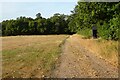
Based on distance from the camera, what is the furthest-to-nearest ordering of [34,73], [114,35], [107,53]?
[114,35] → [107,53] → [34,73]

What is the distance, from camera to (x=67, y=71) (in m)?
16.9

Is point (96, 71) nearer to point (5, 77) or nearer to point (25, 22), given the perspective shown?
point (5, 77)

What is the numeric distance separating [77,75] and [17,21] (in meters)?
147

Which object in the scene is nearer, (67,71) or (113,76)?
(113,76)

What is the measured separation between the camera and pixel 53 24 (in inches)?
5896

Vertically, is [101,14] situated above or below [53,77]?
above

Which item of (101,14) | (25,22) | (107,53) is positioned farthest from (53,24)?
(107,53)

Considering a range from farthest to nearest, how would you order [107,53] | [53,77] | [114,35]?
[114,35]
[107,53]
[53,77]

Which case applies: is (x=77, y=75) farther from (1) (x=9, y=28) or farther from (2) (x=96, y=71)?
(1) (x=9, y=28)

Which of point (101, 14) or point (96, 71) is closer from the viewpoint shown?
point (96, 71)

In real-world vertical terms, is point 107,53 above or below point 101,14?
below

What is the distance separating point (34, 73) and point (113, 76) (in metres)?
3.85

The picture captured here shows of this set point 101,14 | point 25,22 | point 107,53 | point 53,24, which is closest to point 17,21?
point 25,22

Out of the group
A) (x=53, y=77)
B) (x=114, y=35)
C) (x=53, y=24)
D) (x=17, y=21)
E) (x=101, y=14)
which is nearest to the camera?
(x=53, y=77)
